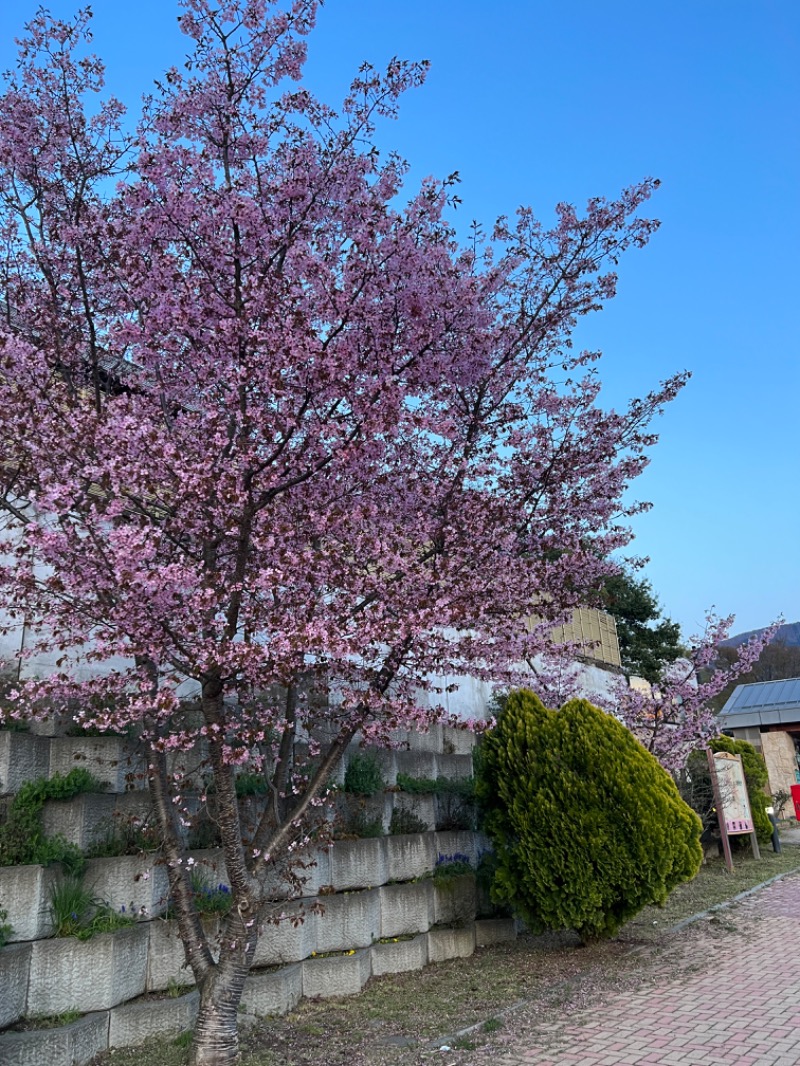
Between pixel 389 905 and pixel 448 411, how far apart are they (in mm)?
4261

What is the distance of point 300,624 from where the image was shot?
4.23 meters

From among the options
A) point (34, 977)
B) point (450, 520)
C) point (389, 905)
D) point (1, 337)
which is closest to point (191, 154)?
point (1, 337)

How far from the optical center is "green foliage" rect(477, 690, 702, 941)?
6.65 m

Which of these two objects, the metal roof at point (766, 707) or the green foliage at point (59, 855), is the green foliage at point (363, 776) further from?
the metal roof at point (766, 707)

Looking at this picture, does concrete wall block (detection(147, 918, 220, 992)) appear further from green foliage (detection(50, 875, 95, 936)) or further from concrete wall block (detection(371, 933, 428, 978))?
concrete wall block (detection(371, 933, 428, 978))

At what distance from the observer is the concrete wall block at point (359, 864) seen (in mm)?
6312

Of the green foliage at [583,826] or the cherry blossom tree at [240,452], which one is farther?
the green foliage at [583,826]

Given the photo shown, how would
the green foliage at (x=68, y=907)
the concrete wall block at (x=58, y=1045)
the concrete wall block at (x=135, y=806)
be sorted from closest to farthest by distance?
the concrete wall block at (x=58, y=1045)
the green foliage at (x=68, y=907)
the concrete wall block at (x=135, y=806)

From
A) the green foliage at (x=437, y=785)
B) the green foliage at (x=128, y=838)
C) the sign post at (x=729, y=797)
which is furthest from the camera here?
the sign post at (x=729, y=797)

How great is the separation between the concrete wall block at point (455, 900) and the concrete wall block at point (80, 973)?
10.8 ft

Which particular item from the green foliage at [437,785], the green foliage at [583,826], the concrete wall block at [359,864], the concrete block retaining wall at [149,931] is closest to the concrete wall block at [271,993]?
the concrete block retaining wall at [149,931]

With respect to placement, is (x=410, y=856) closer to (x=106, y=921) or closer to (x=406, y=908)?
(x=406, y=908)

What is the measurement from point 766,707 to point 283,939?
55.4 ft

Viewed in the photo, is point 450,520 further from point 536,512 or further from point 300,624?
point 300,624
